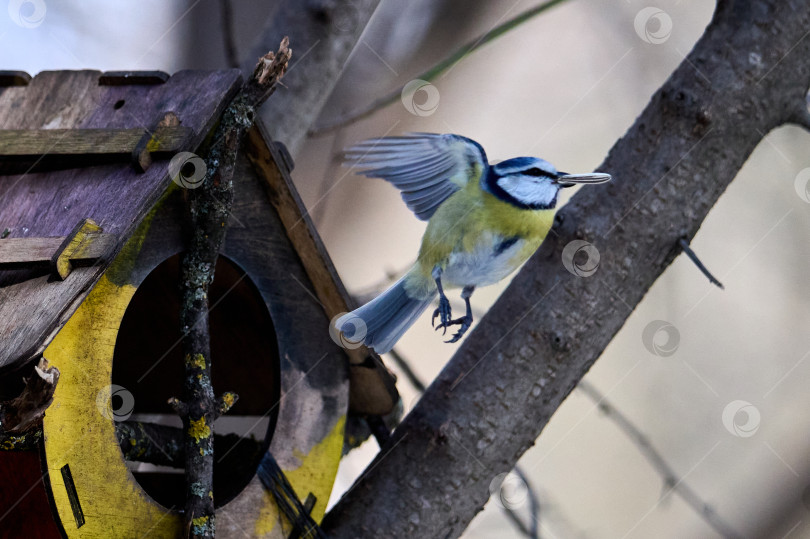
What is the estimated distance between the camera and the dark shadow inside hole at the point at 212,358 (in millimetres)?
1953

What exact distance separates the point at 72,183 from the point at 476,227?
2.69 feet

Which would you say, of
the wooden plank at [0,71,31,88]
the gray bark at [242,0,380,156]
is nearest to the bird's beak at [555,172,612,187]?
the wooden plank at [0,71,31,88]

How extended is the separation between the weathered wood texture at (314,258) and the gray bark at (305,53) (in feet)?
2.37

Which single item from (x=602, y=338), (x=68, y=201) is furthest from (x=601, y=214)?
(x=68, y=201)

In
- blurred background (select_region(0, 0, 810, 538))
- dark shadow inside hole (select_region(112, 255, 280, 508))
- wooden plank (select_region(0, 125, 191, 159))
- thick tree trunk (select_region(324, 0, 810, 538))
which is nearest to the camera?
wooden plank (select_region(0, 125, 191, 159))

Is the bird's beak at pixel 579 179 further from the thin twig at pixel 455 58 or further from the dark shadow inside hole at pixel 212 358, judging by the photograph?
the dark shadow inside hole at pixel 212 358

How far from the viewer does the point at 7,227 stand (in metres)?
1.49

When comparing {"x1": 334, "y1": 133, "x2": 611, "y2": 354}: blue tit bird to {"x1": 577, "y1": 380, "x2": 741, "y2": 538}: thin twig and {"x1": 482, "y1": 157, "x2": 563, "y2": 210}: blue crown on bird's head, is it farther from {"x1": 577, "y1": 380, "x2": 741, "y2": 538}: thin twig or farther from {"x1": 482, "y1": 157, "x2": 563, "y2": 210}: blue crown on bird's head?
{"x1": 577, "y1": 380, "x2": 741, "y2": 538}: thin twig

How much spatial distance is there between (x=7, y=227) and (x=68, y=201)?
0.13m

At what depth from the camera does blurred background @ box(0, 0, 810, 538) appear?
3135 millimetres

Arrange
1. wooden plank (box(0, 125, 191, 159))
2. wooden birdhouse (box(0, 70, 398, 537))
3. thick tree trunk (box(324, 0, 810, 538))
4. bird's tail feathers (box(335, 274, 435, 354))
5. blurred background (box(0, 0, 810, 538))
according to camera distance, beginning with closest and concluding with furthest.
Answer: bird's tail feathers (box(335, 274, 435, 354)), wooden birdhouse (box(0, 70, 398, 537)), wooden plank (box(0, 125, 191, 159)), thick tree trunk (box(324, 0, 810, 538)), blurred background (box(0, 0, 810, 538))

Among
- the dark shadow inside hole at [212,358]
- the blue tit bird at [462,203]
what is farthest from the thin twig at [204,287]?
the blue tit bird at [462,203]

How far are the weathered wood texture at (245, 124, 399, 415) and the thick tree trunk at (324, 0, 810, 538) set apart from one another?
0.15 meters

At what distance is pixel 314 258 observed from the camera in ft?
5.83
